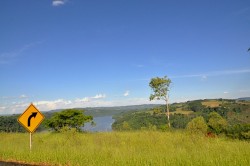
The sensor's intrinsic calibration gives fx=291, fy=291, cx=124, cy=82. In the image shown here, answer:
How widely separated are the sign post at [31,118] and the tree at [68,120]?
15.3 meters

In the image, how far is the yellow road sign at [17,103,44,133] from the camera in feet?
51.5

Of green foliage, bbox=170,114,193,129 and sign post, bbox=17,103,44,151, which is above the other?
sign post, bbox=17,103,44,151

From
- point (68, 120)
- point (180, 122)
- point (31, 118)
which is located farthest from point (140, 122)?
point (31, 118)

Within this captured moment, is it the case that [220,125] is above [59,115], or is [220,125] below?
below

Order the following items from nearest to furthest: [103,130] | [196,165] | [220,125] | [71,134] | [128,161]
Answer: [196,165] < [128,161] < [71,134] < [103,130] < [220,125]

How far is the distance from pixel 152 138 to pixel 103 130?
744 centimetres

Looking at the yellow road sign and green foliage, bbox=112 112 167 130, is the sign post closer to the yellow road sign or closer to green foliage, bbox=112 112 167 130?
the yellow road sign

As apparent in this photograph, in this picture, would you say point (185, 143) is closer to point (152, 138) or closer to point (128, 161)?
point (152, 138)

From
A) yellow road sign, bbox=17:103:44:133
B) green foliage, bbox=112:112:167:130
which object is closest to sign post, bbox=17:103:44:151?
yellow road sign, bbox=17:103:44:133

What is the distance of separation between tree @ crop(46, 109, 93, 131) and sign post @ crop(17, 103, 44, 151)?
15.3 meters

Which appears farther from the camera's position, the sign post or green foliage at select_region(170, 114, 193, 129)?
green foliage at select_region(170, 114, 193, 129)

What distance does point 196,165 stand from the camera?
8797 millimetres

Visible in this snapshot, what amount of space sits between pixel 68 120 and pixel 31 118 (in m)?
15.4

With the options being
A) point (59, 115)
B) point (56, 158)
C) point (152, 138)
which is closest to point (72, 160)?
point (56, 158)
